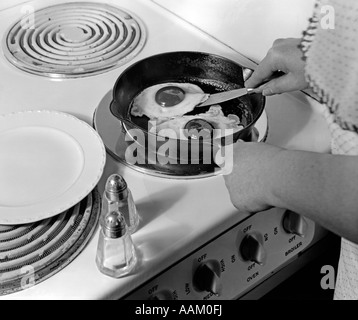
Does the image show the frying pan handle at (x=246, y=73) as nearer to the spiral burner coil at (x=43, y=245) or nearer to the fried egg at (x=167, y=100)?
the fried egg at (x=167, y=100)

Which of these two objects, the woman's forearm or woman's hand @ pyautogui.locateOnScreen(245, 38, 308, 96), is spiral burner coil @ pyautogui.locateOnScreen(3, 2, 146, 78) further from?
the woman's forearm

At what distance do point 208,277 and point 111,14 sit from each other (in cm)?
61

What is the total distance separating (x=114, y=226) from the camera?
667 mm

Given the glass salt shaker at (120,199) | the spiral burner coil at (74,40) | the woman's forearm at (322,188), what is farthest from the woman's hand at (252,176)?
the spiral burner coil at (74,40)

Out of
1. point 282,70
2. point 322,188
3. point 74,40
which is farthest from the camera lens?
point 74,40

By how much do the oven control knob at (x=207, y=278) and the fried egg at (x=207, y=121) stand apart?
0.19m

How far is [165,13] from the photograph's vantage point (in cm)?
117

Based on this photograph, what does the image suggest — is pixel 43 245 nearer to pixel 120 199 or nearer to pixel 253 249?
pixel 120 199

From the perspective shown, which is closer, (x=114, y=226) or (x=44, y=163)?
(x=114, y=226)

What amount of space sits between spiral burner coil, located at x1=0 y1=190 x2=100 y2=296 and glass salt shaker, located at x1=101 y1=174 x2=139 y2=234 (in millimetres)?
Result: 43

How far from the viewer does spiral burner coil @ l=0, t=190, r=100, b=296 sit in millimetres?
692

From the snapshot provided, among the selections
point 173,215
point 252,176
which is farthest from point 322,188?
point 173,215

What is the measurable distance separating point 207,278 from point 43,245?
8.6 inches
